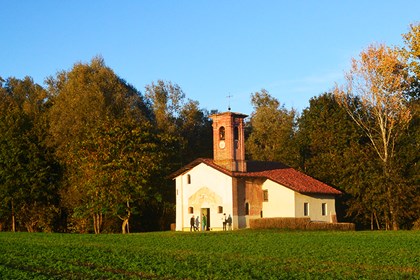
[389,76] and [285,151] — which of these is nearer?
[389,76]

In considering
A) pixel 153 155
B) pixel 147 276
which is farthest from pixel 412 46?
pixel 147 276

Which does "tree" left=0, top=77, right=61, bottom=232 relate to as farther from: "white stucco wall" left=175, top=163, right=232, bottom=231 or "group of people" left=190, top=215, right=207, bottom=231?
"group of people" left=190, top=215, right=207, bottom=231

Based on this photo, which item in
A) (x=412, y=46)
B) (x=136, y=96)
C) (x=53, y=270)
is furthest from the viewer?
(x=136, y=96)

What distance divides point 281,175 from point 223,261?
35552mm

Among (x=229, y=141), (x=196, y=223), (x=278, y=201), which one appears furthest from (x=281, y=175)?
(x=196, y=223)

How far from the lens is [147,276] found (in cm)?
2211

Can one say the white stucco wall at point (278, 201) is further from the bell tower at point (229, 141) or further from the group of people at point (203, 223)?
the group of people at point (203, 223)

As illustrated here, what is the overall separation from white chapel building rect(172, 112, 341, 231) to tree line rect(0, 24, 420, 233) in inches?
136

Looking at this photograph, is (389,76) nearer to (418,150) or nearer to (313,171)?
(418,150)

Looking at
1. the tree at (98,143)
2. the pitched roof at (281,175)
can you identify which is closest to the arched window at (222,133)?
the pitched roof at (281,175)

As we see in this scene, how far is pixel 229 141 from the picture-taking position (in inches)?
2409

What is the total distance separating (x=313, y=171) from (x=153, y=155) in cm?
1932

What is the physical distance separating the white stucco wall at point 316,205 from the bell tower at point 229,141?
600 centimetres

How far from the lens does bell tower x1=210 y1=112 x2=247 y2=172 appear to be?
6097 centimetres
